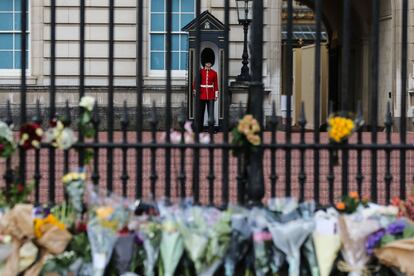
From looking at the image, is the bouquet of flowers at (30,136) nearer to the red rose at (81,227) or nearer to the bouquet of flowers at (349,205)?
the red rose at (81,227)

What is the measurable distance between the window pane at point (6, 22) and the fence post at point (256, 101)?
15.6 metres

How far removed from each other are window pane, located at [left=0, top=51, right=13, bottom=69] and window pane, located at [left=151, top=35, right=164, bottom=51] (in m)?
3.85

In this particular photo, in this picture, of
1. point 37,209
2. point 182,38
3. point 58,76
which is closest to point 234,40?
point 182,38

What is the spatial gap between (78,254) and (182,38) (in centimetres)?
1449

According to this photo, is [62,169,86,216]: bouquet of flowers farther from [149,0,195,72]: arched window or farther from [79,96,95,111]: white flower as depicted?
[149,0,195,72]: arched window


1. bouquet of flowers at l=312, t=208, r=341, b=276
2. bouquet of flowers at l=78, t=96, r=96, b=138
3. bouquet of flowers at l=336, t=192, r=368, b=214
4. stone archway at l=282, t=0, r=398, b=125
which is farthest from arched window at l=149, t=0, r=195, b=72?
bouquet of flowers at l=312, t=208, r=341, b=276

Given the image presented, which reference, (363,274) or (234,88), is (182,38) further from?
(363,274)

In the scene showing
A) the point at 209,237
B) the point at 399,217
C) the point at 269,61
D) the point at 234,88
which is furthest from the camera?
the point at 269,61

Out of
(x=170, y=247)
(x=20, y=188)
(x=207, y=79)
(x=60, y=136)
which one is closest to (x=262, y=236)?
(x=170, y=247)

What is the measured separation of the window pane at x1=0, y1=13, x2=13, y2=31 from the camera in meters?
20.0

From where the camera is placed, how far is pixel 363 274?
5.12 m

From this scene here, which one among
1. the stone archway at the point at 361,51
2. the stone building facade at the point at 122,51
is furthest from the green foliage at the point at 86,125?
the stone archway at the point at 361,51

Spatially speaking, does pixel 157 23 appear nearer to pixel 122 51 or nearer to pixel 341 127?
pixel 122 51

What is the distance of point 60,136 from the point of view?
5.32m
